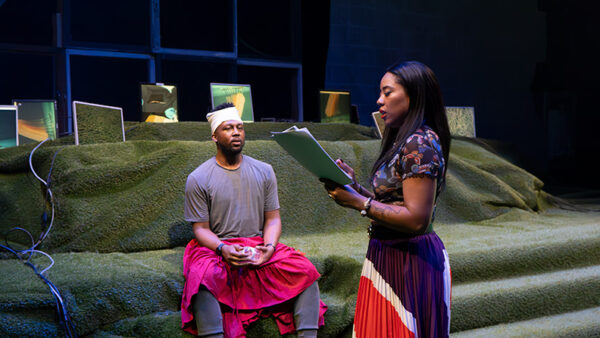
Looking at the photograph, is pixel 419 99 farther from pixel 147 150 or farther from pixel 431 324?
pixel 147 150

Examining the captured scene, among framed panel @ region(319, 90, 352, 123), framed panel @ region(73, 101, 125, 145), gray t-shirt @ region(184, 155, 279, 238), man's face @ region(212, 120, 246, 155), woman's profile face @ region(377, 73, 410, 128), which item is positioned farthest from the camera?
framed panel @ region(319, 90, 352, 123)

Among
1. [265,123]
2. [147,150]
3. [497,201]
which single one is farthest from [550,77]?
[147,150]

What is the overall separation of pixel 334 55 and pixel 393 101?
4.52m

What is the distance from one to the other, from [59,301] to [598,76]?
21.9 ft

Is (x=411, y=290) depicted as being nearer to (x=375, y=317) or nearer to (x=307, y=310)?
(x=375, y=317)

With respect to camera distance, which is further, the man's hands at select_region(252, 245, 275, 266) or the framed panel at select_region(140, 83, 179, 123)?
the framed panel at select_region(140, 83, 179, 123)

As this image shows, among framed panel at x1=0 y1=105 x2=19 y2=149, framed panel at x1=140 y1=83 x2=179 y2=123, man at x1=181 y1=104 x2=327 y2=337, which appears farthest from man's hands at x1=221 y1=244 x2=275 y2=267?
framed panel at x1=0 y1=105 x2=19 y2=149

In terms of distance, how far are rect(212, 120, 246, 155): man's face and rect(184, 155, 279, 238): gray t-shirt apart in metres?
0.08

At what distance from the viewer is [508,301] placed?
268 cm

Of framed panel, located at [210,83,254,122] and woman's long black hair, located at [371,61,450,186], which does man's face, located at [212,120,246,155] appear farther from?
framed panel, located at [210,83,254,122]

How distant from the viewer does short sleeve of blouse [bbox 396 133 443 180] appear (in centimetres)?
133

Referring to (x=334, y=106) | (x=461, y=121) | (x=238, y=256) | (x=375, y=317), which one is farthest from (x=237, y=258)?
(x=461, y=121)

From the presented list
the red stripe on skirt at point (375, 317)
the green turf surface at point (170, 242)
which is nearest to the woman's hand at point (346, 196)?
the red stripe on skirt at point (375, 317)

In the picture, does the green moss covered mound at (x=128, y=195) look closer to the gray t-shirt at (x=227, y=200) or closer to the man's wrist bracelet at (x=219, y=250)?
the gray t-shirt at (x=227, y=200)
